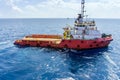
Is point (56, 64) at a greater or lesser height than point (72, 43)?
lesser

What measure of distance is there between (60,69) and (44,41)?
22232 millimetres

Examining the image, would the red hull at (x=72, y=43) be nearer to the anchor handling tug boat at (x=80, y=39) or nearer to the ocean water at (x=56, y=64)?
the anchor handling tug boat at (x=80, y=39)

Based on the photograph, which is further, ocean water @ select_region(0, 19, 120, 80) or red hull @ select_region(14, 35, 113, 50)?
red hull @ select_region(14, 35, 113, 50)

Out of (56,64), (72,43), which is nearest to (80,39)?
(72,43)

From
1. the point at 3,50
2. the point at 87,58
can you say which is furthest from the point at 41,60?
the point at 3,50

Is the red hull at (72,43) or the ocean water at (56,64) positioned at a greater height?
the red hull at (72,43)

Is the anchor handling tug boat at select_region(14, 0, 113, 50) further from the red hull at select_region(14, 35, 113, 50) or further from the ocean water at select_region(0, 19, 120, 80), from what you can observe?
the ocean water at select_region(0, 19, 120, 80)

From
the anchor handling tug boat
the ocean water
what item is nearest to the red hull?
the anchor handling tug boat

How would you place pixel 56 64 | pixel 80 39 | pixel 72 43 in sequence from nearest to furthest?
pixel 56 64, pixel 72 43, pixel 80 39

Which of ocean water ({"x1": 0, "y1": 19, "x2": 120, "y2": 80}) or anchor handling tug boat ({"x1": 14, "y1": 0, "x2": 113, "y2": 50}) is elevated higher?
anchor handling tug boat ({"x1": 14, "y1": 0, "x2": 113, "y2": 50})

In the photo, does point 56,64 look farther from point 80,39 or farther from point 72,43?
point 80,39

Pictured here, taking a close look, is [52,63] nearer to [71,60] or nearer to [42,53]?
[71,60]

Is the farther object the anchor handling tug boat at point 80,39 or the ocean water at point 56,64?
the anchor handling tug boat at point 80,39

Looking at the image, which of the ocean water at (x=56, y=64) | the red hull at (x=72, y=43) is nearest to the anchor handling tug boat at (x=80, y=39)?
the red hull at (x=72, y=43)
